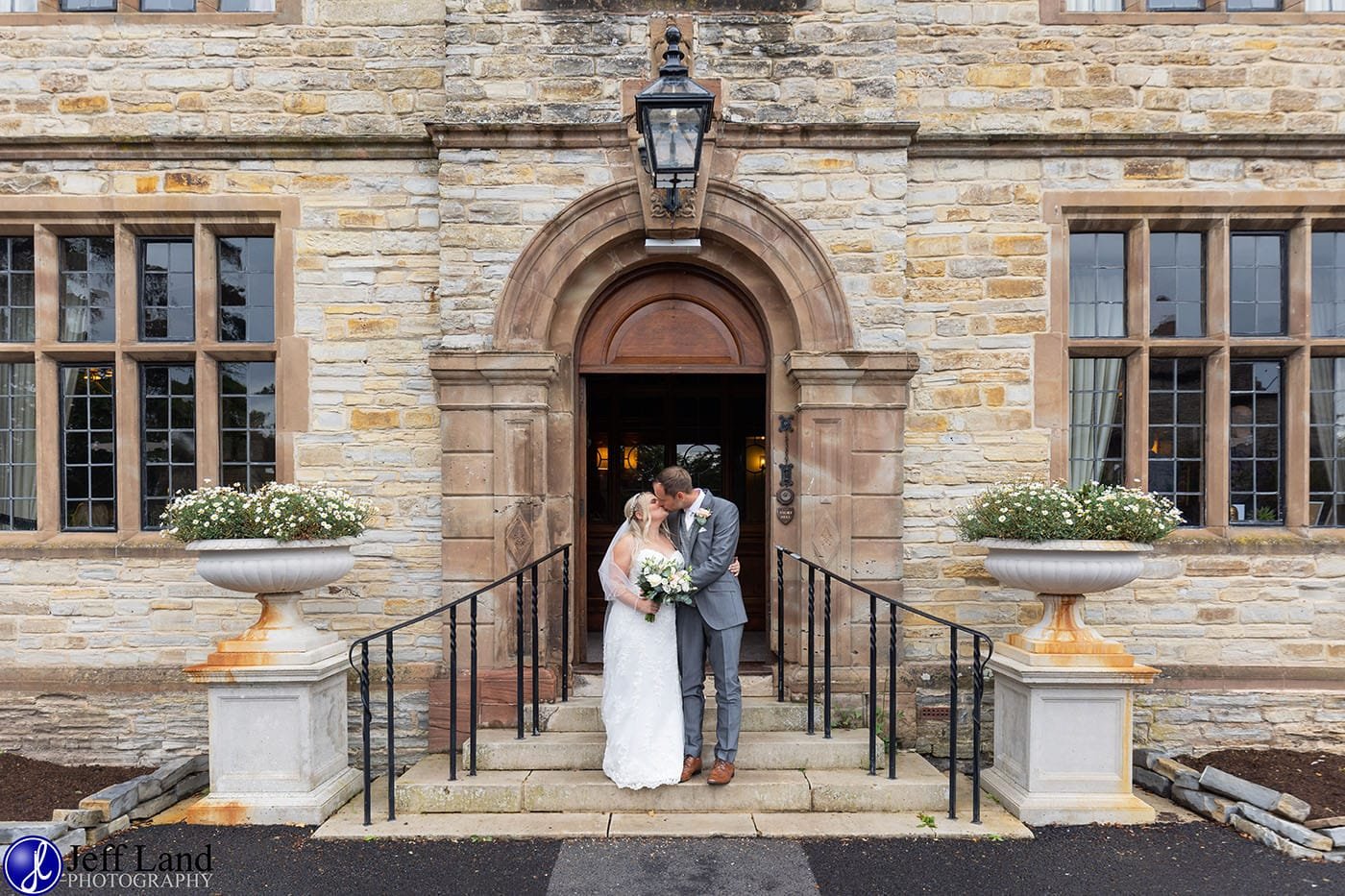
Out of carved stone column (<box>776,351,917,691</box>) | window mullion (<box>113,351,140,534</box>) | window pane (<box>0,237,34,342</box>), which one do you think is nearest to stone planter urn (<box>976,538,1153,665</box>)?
carved stone column (<box>776,351,917,691</box>)

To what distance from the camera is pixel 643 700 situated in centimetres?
482

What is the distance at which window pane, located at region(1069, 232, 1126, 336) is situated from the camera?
20.9 ft

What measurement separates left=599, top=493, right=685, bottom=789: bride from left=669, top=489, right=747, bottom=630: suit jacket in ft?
0.39

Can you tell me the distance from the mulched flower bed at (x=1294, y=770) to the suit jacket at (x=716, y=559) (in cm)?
338

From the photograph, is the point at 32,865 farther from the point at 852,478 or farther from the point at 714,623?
the point at 852,478

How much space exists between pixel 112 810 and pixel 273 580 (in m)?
1.57

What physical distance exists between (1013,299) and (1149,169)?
138cm

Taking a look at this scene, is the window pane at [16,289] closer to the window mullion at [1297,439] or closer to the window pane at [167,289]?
the window pane at [167,289]

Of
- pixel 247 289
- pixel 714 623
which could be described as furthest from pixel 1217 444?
pixel 247 289

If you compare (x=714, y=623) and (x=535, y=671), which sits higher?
(x=714, y=623)

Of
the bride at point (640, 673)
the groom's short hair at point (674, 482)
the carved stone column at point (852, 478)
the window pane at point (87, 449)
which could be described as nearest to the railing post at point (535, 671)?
the bride at point (640, 673)

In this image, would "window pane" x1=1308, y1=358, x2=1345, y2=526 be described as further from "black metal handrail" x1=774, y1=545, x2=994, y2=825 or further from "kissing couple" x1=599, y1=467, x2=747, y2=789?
"kissing couple" x1=599, y1=467, x2=747, y2=789

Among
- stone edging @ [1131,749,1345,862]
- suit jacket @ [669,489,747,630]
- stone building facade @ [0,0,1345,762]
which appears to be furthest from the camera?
stone building facade @ [0,0,1345,762]

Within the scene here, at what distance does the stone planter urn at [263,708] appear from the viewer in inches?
192
